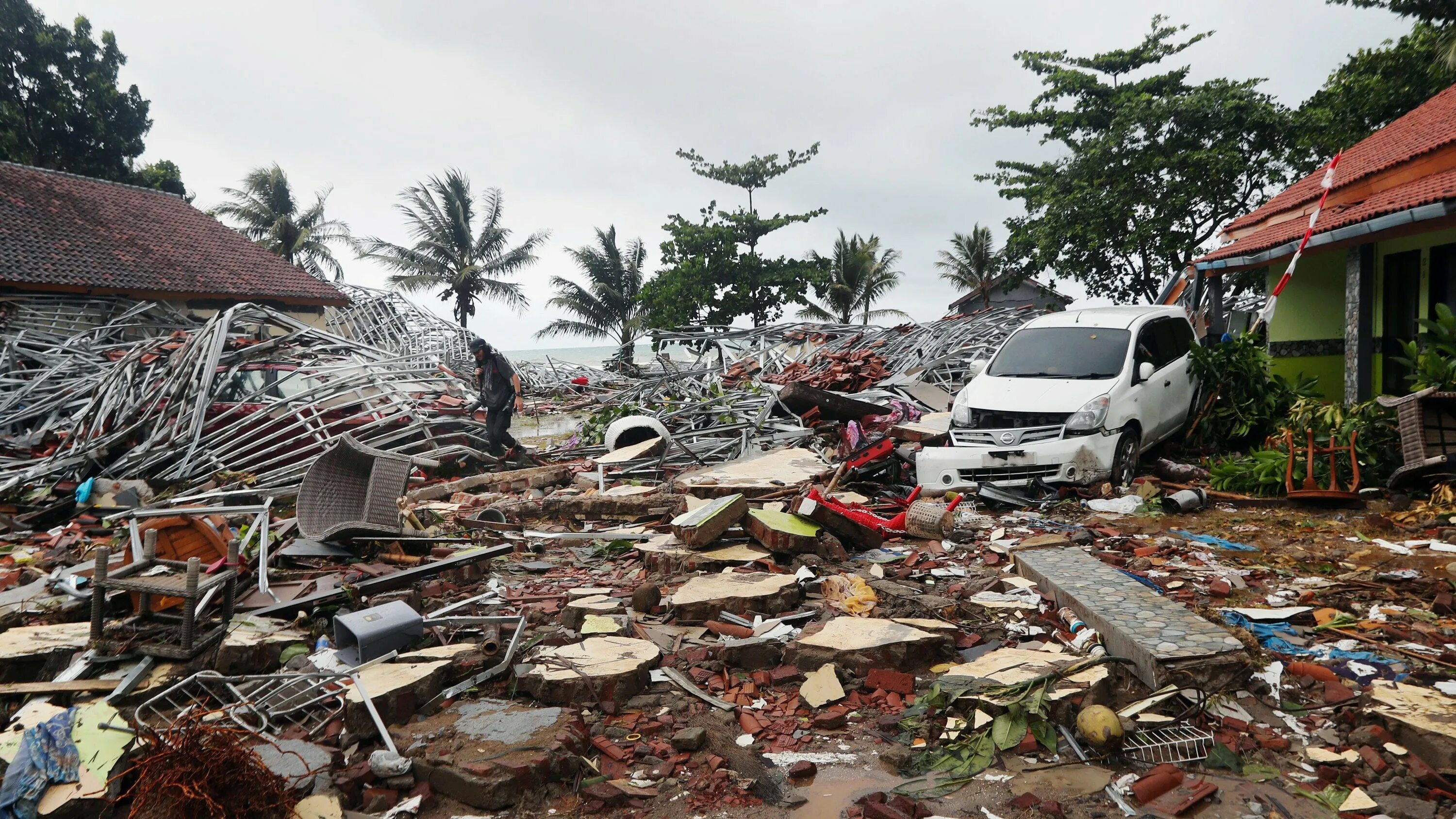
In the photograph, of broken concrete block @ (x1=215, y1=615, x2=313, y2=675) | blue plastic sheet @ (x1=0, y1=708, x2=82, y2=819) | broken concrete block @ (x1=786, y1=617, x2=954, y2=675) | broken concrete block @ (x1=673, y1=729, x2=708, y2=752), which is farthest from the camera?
broken concrete block @ (x1=215, y1=615, x2=313, y2=675)

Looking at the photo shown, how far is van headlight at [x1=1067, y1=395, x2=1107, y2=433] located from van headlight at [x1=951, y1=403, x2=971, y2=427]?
3.21 feet

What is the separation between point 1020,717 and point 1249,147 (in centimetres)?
2386

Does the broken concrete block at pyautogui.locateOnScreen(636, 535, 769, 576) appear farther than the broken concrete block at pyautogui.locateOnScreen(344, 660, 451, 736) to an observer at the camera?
Yes

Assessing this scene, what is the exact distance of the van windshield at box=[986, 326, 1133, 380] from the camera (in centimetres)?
885

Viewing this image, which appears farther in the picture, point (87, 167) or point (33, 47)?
point (87, 167)

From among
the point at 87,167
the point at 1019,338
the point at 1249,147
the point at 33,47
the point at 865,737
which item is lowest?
the point at 865,737

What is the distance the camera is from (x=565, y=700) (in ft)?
13.3

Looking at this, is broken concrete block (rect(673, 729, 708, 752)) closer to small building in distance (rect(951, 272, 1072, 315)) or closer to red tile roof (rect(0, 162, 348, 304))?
red tile roof (rect(0, 162, 348, 304))

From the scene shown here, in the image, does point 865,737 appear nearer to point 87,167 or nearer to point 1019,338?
point 1019,338

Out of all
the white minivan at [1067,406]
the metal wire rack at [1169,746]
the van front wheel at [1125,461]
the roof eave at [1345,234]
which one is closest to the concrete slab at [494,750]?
the metal wire rack at [1169,746]

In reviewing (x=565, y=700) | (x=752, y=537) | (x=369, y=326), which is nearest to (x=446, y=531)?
(x=752, y=537)

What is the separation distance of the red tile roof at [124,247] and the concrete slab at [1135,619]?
22.5 meters

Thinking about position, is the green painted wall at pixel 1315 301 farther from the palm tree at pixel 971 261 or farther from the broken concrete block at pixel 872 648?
the palm tree at pixel 971 261

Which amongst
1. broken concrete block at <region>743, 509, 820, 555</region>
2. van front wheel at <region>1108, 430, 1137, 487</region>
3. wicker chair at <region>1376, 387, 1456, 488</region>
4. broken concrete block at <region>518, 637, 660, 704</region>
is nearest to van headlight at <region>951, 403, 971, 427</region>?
van front wheel at <region>1108, 430, 1137, 487</region>
